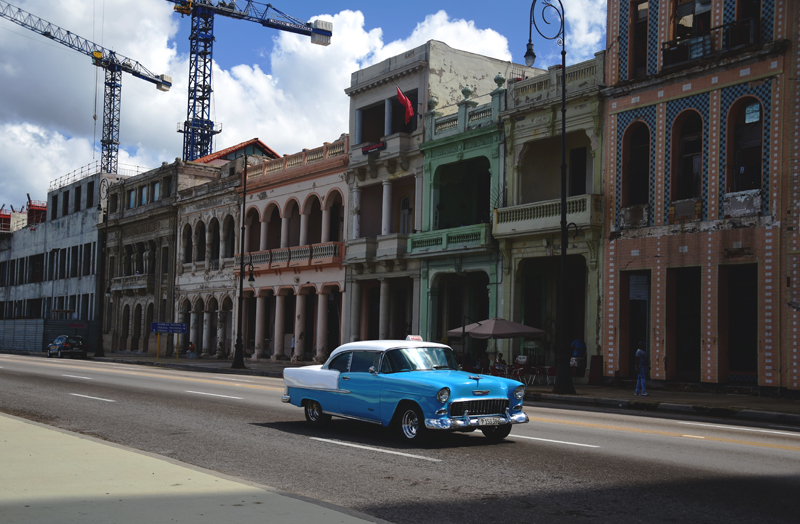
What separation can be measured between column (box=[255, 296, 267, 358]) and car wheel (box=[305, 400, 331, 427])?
33.9 metres

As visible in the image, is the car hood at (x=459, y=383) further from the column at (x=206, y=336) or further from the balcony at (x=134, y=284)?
the balcony at (x=134, y=284)

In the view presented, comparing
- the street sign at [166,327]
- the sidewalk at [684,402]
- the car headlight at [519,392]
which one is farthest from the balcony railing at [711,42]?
the street sign at [166,327]

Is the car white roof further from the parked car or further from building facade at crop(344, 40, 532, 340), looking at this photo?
the parked car

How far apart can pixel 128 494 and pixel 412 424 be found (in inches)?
200

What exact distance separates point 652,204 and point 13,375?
21.5 m

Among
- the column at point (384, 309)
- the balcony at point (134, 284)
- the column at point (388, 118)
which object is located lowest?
the column at point (384, 309)

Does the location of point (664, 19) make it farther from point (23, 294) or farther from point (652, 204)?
point (23, 294)

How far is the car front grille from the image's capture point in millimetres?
11781

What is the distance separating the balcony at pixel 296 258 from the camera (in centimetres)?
4225

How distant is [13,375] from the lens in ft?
90.2

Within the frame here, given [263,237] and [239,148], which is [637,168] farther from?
[239,148]

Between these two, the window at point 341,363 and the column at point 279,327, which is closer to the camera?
the window at point 341,363

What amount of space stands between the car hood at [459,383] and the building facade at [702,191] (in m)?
13.9

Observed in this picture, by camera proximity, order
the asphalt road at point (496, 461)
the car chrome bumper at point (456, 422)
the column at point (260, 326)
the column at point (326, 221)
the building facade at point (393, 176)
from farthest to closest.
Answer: the column at point (260, 326), the column at point (326, 221), the building facade at point (393, 176), the car chrome bumper at point (456, 422), the asphalt road at point (496, 461)
